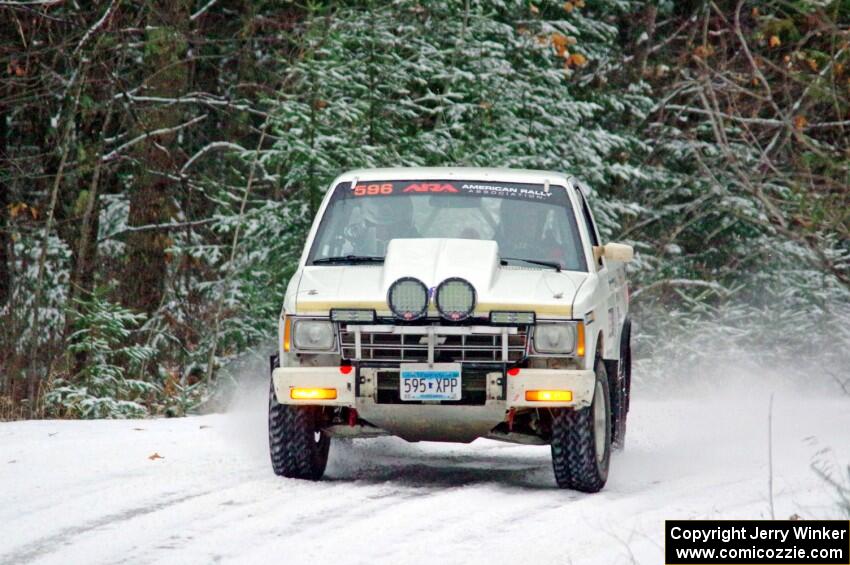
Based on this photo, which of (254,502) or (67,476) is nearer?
(254,502)

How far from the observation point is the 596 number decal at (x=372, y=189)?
32.4ft

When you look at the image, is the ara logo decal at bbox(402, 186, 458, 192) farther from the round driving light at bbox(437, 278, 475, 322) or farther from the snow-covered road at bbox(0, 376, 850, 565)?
the snow-covered road at bbox(0, 376, 850, 565)

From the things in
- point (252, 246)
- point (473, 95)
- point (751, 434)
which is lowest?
point (751, 434)

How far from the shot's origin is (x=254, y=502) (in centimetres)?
813

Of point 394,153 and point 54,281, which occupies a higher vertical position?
point 394,153

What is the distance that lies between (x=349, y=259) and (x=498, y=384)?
58.4 inches

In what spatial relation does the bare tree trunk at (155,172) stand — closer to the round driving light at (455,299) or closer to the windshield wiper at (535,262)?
the windshield wiper at (535,262)

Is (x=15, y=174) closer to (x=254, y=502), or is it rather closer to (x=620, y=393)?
(x=620, y=393)

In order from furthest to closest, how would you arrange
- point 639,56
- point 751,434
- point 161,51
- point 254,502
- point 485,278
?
point 639,56 → point 161,51 → point 751,434 → point 485,278 → point 254,502

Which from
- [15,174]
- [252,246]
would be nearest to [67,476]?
[252,246]

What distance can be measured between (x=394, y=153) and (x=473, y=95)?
2134 millimetres

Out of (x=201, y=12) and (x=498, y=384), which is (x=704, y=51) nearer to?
(x=498, y=384)

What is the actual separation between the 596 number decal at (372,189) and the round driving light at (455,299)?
5.23ft

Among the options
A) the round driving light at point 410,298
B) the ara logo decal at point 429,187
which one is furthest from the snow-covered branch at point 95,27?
the round driving light at point 410,298
